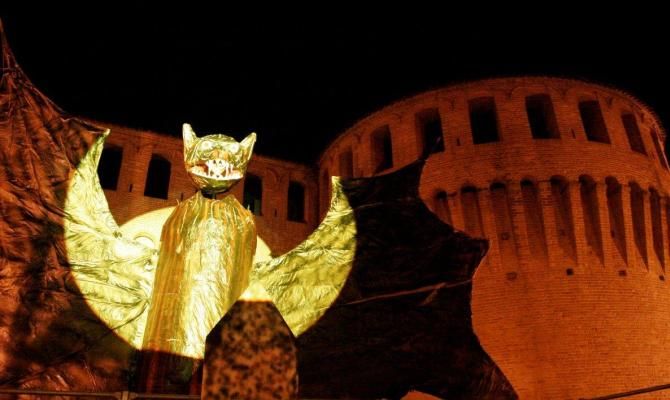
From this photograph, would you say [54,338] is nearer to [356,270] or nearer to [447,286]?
[356,270]

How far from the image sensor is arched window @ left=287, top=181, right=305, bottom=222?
63.7ft

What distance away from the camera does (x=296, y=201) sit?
786 inches

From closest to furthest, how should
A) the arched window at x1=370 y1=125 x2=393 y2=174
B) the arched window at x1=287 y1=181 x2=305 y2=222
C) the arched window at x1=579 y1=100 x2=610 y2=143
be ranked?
the arched window at x1=579 y1=100 x2=610 y2=143, the arched window at x1=370 y1=125 x2=393 y2=174, the arched window at x1=287 y1=181 x2=305 y2=222

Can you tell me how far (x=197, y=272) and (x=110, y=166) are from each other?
1414 centimetres

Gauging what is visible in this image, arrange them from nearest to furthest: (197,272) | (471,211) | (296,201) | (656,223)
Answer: (197,272) → (471,211) → (656,223) → (296,201)

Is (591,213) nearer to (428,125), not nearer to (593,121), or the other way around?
(593,121)

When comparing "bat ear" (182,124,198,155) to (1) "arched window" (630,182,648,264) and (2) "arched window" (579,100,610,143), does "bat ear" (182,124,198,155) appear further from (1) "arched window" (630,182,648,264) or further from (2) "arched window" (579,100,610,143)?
(2) "arched window" (579,100,610,143)

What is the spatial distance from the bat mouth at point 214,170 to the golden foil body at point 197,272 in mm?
209

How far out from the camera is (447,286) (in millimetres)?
5805

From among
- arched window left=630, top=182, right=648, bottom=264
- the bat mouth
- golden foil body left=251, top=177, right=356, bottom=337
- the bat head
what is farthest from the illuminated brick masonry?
the bat mouth

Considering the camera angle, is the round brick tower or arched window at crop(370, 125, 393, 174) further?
arched window at crop(370, 125, 393, 174)

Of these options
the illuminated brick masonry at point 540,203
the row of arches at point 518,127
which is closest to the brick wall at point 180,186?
the illuminated brick masonry at point 540,203

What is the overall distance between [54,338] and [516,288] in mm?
11059

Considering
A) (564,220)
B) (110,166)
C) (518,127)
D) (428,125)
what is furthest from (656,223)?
(110,166)
